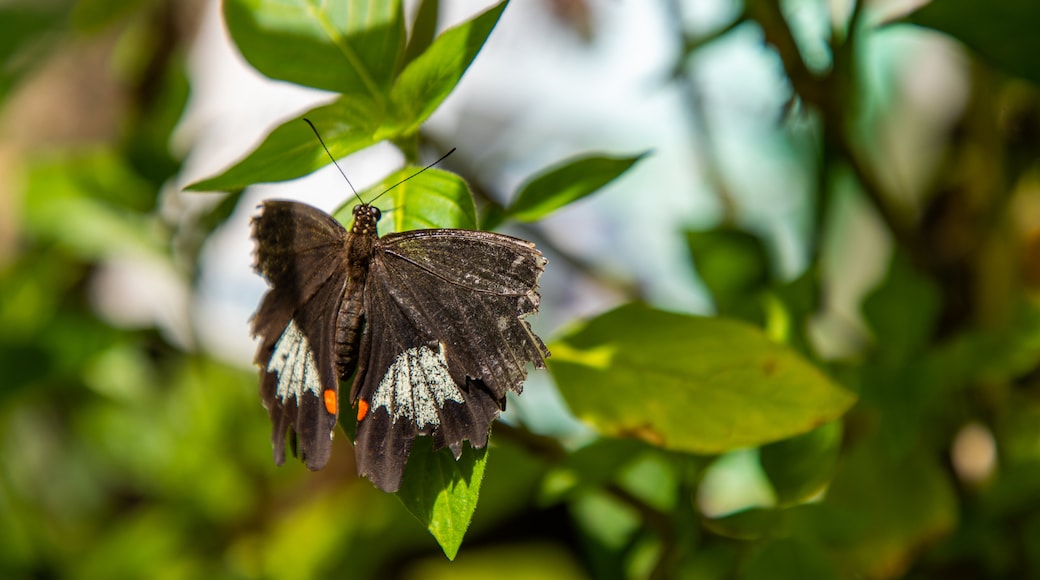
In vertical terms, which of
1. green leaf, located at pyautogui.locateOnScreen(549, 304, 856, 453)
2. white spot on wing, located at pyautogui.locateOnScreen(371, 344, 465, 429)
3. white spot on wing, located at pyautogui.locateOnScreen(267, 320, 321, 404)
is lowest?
green leaf, located at pyautogui.locateOnScreen(549, 304, 856, 453)

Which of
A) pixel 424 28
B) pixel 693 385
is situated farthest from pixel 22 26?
pixel 693 385

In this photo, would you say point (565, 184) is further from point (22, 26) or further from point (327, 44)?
point (22, 26)

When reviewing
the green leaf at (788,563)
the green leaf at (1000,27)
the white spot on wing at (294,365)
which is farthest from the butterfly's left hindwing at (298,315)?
the green leaf at (1000,27)

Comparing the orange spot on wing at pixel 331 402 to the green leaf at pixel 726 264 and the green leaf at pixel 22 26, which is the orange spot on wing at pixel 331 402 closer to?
the green leaf at pixel 726 264

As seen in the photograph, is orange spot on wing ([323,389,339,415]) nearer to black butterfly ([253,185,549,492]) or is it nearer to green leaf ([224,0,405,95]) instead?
black butterfly ([253,185,549,492])

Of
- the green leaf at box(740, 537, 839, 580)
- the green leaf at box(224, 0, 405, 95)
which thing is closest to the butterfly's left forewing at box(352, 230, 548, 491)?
the green leaf at box(224, 0, 405, 95)

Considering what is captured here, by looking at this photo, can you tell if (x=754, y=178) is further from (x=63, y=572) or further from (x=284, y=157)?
(x=63, y=572)

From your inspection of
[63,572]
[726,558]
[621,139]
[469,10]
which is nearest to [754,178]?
[621,139]
